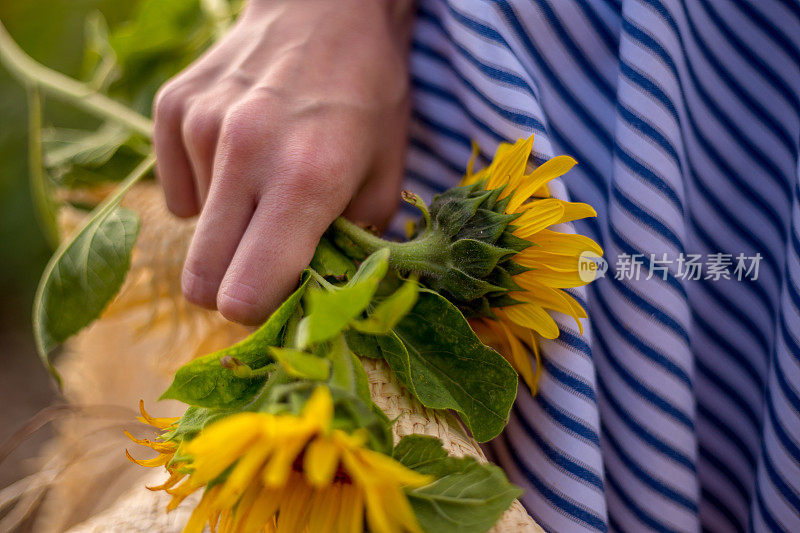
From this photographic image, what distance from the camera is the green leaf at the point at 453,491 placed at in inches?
7.1

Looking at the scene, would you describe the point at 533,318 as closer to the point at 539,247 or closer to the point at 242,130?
the point at 539,247

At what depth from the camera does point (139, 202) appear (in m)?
0.47

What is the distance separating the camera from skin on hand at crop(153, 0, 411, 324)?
0.24 m

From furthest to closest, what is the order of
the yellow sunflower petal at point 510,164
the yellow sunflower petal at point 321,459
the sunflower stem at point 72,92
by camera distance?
the sunflower stem at point 72,92 < the yellow sunflower petal at point 510,164 < the yellow sunflower petal at point 321,459

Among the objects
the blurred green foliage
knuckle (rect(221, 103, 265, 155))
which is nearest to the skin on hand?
knuckle (rect(221, 103, 265, 155))

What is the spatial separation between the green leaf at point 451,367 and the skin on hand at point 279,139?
48mm

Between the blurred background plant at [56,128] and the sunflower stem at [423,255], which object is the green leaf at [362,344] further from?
the blurred background plant at [56,128]

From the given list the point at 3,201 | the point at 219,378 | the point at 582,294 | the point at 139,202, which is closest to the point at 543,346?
the point at 582,294

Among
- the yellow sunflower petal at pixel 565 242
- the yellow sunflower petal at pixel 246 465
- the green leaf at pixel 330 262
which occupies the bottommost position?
the yellow sunflower petal at pixel 246 465

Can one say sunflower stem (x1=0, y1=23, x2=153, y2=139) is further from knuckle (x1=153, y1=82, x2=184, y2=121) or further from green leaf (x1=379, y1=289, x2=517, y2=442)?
green leaf (x1=379, y1=289, x2=517, y2=442)

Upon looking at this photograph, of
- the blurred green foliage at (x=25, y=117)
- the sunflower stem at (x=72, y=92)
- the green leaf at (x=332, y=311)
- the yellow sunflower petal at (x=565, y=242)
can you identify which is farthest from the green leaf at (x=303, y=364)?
the blurred green foliage at (x=25, y=117)

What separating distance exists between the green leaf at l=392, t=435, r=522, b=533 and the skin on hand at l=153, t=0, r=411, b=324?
8 centimetres

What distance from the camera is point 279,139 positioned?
0.25 metres

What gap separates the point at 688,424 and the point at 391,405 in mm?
131
